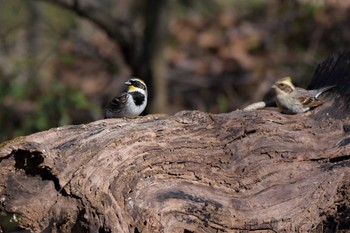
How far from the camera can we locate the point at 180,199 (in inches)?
214

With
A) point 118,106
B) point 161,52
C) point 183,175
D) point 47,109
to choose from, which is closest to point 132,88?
point 118,106

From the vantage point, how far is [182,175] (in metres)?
5.60

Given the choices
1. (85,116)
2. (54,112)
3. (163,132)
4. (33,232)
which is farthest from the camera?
(85,116)

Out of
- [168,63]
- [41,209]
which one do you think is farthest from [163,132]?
[168,63]

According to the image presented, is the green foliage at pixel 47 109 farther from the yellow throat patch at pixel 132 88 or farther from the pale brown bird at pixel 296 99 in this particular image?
the pale brown bird at pixel 296 99

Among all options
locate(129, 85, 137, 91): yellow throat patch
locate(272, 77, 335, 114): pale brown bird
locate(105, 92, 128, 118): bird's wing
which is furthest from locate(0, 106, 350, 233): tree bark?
locate(129, 85, 137, 91): yellow throat patch

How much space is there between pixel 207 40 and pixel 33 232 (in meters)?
11.0

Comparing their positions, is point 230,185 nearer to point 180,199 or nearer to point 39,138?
point 180,199

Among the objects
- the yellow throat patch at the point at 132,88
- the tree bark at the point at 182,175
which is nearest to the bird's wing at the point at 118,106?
the yellow throat patch at the point at 132,88

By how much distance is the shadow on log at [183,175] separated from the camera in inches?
202

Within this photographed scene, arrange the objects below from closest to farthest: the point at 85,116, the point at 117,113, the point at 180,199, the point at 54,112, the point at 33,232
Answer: the point at 33,232, the point at 180,199, the point at 117,113, the point at 54,112, the point at 85,116

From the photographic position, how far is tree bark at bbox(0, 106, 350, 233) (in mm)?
5129

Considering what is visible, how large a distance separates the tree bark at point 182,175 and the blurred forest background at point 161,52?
5.29 meters

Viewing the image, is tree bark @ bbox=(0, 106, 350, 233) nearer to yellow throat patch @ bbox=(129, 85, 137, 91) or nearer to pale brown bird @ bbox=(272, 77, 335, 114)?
pale brown bird @ bbox=(272, 77, 335, 114)
